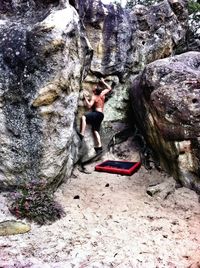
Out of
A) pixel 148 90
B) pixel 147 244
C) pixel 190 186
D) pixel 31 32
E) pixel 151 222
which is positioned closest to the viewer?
pixel 147 244

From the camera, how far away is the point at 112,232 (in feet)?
19.7

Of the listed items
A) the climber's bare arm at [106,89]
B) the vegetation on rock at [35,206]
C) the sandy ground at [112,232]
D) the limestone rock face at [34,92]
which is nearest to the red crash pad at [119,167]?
the sandy ground at [112,232]

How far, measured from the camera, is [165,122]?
25.9 ft

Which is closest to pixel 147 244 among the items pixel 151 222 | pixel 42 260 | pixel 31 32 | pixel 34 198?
pixel 151 222

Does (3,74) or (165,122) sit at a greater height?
(3,74)

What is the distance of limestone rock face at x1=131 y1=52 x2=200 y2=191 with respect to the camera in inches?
301

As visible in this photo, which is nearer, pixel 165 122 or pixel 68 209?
pixel 68 209

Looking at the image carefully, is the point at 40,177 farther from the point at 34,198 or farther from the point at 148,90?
the point at 148,90

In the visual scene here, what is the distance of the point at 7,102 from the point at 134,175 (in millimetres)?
3399

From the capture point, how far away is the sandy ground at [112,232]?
17.1 ft

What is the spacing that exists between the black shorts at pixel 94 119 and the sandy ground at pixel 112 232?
1.78 meters

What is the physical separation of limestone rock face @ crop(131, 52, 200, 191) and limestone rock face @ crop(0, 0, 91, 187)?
2125 millimetres

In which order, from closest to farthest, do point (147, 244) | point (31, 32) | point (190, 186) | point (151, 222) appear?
point (147, 244) → point (151, 222) → point (31, 32) → point (190, 186)

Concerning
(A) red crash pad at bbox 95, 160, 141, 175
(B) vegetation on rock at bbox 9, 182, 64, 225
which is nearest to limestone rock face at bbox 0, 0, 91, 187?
(B) vegetation on rock at bbox 9, 182, 64, 225
